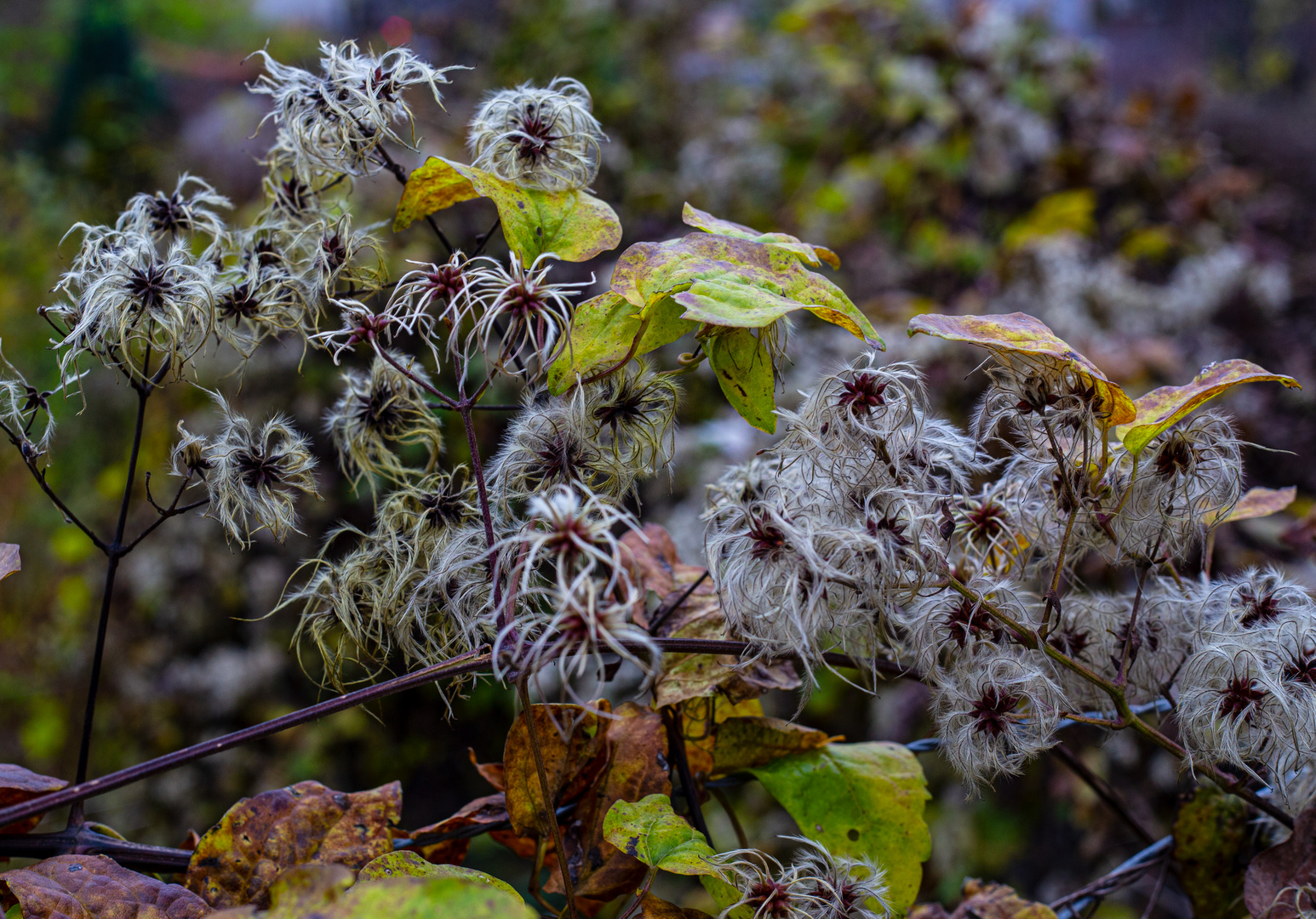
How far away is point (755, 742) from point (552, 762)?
0.50 feet

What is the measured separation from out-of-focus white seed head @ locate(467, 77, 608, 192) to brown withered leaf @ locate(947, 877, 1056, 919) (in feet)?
2.00

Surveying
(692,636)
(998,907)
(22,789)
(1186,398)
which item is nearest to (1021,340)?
(1186,398)

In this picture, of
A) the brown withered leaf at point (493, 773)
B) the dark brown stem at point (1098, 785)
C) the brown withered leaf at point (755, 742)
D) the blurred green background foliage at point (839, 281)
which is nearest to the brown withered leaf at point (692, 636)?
the brown withered leaf at point (755, 742)

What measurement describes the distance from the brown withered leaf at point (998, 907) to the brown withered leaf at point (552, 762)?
A: 31cm

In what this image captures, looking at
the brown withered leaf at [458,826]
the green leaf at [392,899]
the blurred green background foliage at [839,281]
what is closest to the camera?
the green leaf at [392,899]

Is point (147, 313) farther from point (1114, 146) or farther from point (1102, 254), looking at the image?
point (1114, 146)

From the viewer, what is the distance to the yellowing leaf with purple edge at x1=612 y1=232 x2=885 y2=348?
47cm

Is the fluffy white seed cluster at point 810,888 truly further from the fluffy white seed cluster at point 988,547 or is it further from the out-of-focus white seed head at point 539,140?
the out-of-focus white seed head at point 539,140

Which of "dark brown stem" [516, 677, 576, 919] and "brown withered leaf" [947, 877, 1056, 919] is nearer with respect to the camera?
"dark brown stem" [516, 677, 576, 919]

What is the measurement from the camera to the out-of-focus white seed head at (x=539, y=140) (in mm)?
578

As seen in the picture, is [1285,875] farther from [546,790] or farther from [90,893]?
[90,893]

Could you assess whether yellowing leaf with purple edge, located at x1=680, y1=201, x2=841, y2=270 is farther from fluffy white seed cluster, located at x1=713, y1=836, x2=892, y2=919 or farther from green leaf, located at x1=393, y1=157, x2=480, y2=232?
fluffy white seed cluster, located at x1=713, y1=836, x2=892, y2=919

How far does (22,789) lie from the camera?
52 centimetres

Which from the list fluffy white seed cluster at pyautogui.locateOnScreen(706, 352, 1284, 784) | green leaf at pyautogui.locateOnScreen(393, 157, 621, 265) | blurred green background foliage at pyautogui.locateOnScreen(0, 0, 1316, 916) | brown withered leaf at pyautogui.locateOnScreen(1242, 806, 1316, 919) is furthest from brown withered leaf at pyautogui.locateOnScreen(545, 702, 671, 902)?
blurred green background foliage at pyautogui.locateOnScreen(0, 0, 1316, 916)
